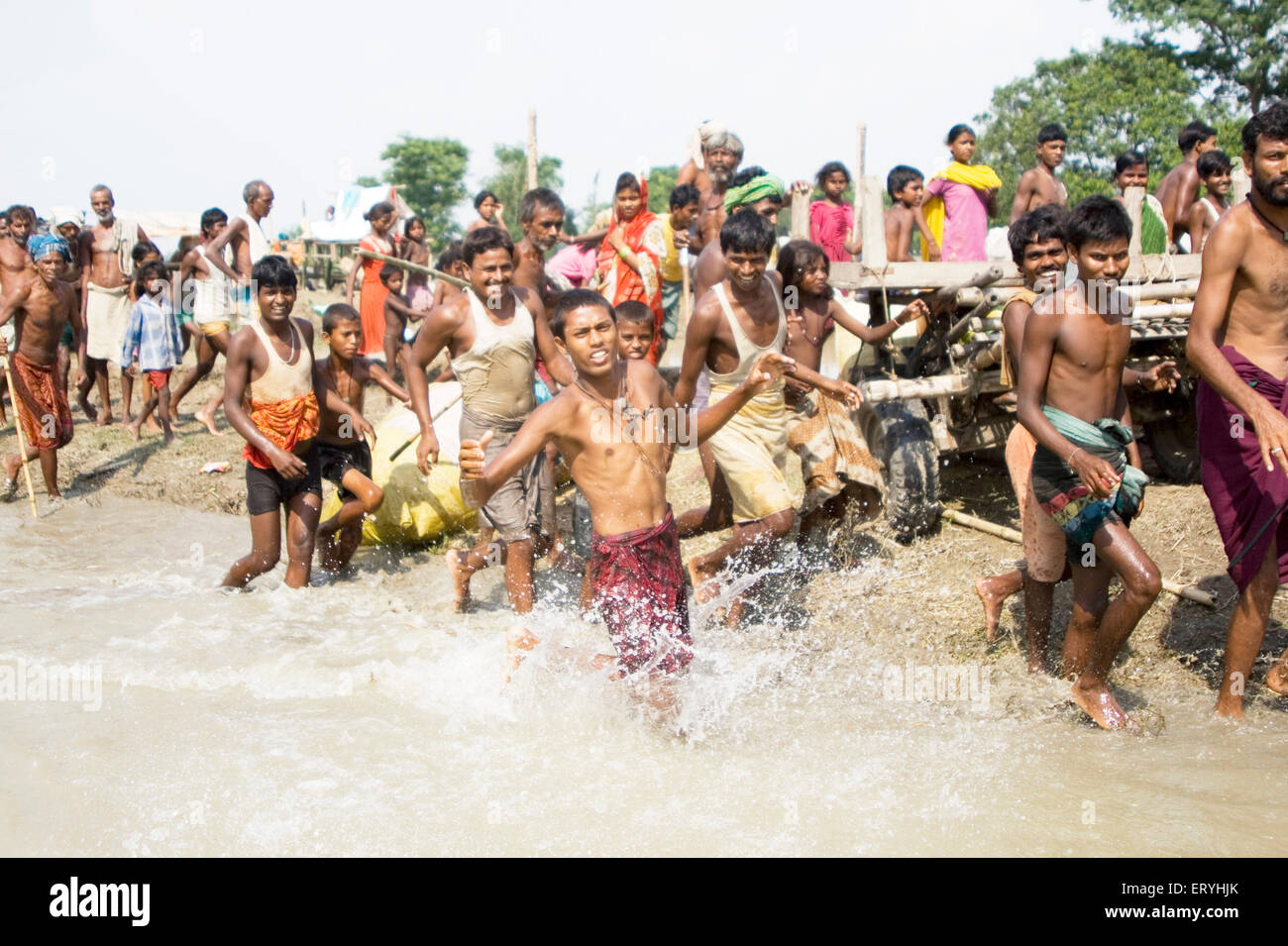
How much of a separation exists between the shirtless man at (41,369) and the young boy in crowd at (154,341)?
1.61 metres

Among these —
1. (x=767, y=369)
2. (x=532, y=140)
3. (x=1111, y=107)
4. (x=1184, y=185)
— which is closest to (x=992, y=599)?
(x=767, y=369)

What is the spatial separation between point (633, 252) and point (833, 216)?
201 centimetres

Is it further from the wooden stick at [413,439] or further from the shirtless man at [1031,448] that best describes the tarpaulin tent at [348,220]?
the shirtless man at [1031,448]

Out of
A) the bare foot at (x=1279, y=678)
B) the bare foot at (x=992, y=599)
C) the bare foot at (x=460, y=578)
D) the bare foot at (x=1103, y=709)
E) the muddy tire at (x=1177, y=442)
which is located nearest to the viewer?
the bare foot at (x=1103, y=709)

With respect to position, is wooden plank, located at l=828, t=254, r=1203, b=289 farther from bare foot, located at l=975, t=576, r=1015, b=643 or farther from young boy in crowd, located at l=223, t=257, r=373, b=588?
young boy in crowd, located at l=223, t=257, r=373, b=588

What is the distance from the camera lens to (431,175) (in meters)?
56.2

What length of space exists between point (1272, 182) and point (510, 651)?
3208mm

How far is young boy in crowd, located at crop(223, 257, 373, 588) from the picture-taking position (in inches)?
231

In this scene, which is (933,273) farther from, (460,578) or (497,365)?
(460,578)

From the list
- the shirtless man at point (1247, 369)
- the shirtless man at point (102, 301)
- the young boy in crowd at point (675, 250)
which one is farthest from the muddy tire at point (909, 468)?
the shirtless man at point (102, 301)

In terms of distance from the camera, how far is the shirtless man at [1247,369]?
3.87 m

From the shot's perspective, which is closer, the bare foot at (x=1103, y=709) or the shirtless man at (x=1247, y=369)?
the shirtless man at (x=1247, y=369)

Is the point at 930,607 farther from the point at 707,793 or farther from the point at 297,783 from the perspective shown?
the point at 297,783

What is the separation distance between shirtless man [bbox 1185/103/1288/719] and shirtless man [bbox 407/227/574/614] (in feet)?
9.28
